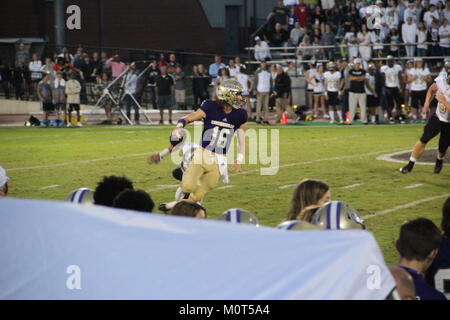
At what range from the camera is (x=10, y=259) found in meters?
3.72

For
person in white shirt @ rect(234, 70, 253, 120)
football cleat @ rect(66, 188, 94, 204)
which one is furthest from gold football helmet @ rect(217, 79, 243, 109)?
person in white shirt @ rect(234, 70, 253, 120)

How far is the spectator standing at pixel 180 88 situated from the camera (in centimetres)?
2534

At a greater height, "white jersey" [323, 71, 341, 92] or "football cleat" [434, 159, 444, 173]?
"white jersey" [323, 71, 341, 92]

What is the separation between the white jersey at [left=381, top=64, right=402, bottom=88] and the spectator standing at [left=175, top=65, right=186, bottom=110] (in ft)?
22.9

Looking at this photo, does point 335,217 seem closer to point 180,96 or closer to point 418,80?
point 418,80

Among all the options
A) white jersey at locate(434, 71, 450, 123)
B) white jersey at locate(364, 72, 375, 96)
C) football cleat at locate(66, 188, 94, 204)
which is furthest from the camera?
white jersey at locate(364, 72, 375, 96)

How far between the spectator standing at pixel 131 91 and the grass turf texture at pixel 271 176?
2820 mm

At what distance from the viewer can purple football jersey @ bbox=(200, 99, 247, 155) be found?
8984mm

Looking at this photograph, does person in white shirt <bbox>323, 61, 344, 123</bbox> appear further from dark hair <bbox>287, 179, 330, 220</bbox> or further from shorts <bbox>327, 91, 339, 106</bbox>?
dark hair <bbox>287, 179, 330, 220</bbox>

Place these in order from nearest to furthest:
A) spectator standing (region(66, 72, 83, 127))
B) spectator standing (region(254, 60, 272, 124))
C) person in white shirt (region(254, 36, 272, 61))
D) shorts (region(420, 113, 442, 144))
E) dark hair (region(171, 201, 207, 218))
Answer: dark hair (region(171, 201, 207, 218)) → shorts (region(420, 113, 442, 144)) → spectator standing (region(66, 72, 83, 127)) → spectator standing (region(254, 60, 272, 124)) → person in white shirt (region(254, 36, 272, 61))

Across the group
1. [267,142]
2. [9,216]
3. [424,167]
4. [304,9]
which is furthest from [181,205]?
[304,9]

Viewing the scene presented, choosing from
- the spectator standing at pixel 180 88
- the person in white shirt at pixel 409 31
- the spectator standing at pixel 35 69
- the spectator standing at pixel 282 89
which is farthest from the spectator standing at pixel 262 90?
the spectator standing at pixel 35 69

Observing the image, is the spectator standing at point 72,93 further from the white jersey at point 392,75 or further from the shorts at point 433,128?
the shorts at point 433,128

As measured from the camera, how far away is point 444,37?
24.8m
